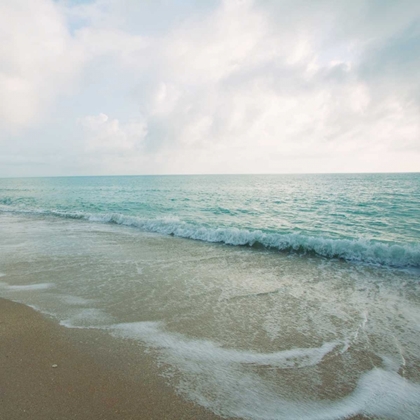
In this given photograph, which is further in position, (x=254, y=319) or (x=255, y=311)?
(x=255, y=311)

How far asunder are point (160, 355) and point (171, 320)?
1.06 meters

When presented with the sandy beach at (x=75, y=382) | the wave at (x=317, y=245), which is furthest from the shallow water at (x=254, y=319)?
the wave at (x=317, y=245)

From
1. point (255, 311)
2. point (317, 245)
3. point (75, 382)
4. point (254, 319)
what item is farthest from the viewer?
point (317, 245)

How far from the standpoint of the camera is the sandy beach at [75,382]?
→ 2762 mm

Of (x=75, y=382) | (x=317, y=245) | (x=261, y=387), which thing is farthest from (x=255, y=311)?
(x=317, y=245)

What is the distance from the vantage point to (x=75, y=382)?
3180 mm

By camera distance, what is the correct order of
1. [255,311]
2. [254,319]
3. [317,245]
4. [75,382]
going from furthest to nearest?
[317,245] → [255,311] → [254,319] → [75,382]

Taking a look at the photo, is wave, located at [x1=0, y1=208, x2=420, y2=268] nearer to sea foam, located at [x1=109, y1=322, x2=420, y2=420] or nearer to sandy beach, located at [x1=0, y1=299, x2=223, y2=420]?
sea foam, located at [x1=109, y1=322, x2=420, y2=420]

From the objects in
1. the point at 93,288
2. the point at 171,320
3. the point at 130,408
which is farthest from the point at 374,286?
the point at 93,288

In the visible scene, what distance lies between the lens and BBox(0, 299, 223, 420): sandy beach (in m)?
2.76

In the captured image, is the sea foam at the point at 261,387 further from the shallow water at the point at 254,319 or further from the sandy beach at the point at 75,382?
the sandy beach at the point at 75,382

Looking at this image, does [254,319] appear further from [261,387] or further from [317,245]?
[317,245]

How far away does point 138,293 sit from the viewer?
6.16 meters

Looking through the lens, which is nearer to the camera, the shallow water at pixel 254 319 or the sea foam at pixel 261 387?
the sea foam at pixel 261 387
